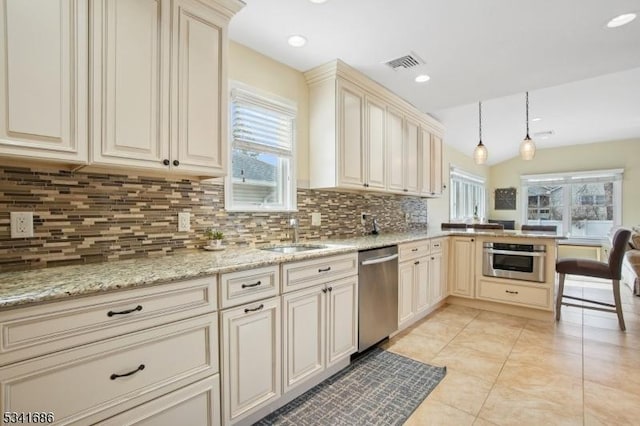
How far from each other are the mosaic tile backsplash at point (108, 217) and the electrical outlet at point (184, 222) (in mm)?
23

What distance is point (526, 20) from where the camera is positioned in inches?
85.7

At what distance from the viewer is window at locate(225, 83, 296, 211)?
2385 mm

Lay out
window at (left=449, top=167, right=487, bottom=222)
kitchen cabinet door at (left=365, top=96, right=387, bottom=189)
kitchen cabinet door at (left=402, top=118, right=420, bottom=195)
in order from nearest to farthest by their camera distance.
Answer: kitchen cabinet door at (left=365, top=96, right=387, bottom=189)
kitchen cabinet door at (left=402, top=118, right=420, bottom=195)
window at (left=449, top=167, right=487, bottom=222)

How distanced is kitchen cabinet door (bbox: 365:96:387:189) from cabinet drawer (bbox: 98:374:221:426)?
226 cm

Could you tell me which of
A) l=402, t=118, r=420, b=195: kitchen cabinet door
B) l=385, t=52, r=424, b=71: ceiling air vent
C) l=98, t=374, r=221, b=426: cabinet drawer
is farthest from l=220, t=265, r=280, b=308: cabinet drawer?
l=402, t=118, r=420, b=195: kitchen cabinet door

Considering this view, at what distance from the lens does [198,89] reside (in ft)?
5.86

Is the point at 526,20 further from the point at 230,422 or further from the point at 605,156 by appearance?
the point at 605,156

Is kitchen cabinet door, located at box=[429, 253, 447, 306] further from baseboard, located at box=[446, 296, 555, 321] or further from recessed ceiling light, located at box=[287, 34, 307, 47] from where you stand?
recessed ceiling light, located at box=[287, 34, 307, 47]

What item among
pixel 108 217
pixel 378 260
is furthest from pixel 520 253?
pixel 108 217

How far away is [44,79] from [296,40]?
1.64 metres

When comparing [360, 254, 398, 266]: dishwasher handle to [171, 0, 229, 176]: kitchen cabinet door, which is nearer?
[171, 0, 229, 176]: kitchen cabinet door

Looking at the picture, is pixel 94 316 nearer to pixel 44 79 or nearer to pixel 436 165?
pixel 44 79

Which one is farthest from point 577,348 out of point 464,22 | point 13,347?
point 13,347

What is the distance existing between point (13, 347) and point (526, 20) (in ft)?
10.6
